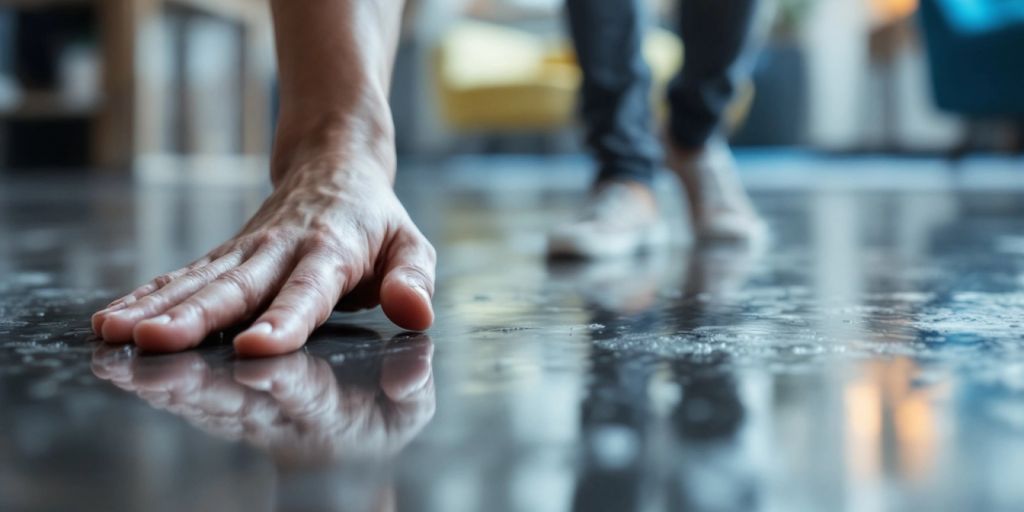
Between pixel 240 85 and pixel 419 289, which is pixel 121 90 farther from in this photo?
pixel 419 289

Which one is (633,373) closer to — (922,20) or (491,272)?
(491,272)

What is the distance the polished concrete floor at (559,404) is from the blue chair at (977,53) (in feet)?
7.12

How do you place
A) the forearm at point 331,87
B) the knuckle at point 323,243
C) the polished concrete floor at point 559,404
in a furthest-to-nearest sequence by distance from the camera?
the forearm at point 331,87, the knuckle at point 323,243, the polished concrete floor at point 559,404

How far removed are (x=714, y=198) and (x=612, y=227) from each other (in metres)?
0.28

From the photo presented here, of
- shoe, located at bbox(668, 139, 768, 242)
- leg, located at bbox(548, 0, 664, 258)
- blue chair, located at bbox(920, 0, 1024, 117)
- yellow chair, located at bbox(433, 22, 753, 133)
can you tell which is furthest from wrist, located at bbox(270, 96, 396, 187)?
yellow chair, located at bbox(433, 22, 753, 133)

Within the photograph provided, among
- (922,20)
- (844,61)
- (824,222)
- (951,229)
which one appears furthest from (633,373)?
(844,61)

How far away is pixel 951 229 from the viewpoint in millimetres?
1627

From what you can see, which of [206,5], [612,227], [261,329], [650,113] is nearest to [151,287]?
[261,329]

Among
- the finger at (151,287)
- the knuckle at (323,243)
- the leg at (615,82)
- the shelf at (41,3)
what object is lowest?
the finger at (151,287)

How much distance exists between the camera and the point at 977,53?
2.96 metres

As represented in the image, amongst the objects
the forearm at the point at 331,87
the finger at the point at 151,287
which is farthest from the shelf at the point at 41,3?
the finger at the point at 151,287

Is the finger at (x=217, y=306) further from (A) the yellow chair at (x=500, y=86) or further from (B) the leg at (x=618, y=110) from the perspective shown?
(A) the yellow chair at (x=500, y=86)

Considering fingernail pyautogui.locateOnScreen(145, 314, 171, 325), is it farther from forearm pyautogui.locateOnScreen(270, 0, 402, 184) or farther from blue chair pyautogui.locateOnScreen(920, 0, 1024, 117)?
blue chair pyautogui.locateOnScreen(920, 0, 1024, 117)

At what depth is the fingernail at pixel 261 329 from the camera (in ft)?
1.69
